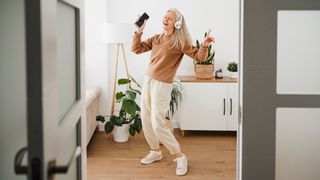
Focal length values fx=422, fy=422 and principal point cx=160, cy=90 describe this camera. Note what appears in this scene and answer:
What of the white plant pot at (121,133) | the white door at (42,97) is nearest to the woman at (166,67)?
the white plant pot at (121,133)

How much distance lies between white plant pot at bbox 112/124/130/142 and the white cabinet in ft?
2.28

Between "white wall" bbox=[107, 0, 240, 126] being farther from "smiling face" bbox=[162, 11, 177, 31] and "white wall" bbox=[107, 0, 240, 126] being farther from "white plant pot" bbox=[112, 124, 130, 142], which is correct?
"smiling face" bbox=[162, 11, 177, 31]

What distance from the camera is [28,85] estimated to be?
953 millimetres

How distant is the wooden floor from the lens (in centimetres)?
378

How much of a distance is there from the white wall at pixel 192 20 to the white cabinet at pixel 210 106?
1.82 feet

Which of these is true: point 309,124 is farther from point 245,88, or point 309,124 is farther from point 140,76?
point 140,76

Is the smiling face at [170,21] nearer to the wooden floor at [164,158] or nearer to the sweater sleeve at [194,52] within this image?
the sweater sleeve at [194,52]

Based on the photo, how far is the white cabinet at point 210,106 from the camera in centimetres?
500

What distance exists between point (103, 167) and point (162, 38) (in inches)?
52.5

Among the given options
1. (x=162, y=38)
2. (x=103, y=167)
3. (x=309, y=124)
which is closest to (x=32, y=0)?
(x=309, y=124)

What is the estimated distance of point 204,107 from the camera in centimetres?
506

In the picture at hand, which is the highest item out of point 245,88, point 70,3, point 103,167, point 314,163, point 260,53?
point 70,3

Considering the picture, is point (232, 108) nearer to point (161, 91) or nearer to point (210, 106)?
point (210, 106)

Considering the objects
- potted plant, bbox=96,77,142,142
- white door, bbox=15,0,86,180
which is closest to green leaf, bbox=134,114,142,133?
potted plant, bbox=96,77,142,142
